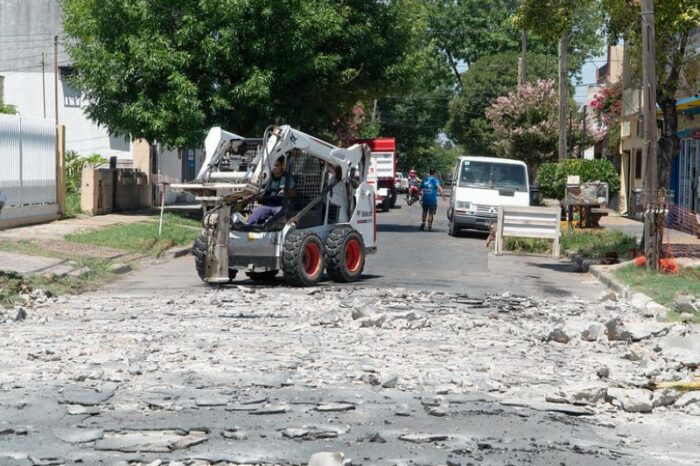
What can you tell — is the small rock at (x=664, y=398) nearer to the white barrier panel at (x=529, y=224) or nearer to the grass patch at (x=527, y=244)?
the white barrier panel at (x=529, y=224)

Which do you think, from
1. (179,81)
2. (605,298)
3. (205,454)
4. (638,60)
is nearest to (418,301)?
(605,298)

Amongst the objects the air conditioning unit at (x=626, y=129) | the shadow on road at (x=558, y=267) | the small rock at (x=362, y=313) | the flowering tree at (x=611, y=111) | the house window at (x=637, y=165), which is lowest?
the shadow on road at (x=558, y=267)

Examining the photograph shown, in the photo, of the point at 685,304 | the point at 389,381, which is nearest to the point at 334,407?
the point at 389,381

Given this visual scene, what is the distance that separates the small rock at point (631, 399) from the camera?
8141 millimetres

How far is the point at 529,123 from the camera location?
57.5m

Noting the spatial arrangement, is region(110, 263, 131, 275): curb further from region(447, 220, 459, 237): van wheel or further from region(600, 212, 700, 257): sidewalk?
region(447, 220, 459, 237): van wheel

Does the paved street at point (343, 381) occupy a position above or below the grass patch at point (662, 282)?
below

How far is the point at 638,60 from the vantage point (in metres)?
23.1

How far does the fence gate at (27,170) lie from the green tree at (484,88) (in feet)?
156

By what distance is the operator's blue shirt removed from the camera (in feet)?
106

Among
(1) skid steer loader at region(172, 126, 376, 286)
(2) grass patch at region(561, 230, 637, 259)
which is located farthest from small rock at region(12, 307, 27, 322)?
(2) grass patch at region(561, 230, 637, 259)

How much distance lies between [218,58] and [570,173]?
16.5 metres

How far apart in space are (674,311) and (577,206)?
1772 centimetres

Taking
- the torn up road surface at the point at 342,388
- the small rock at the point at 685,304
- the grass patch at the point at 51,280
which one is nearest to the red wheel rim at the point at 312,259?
the grass patch at the point at 51,280
